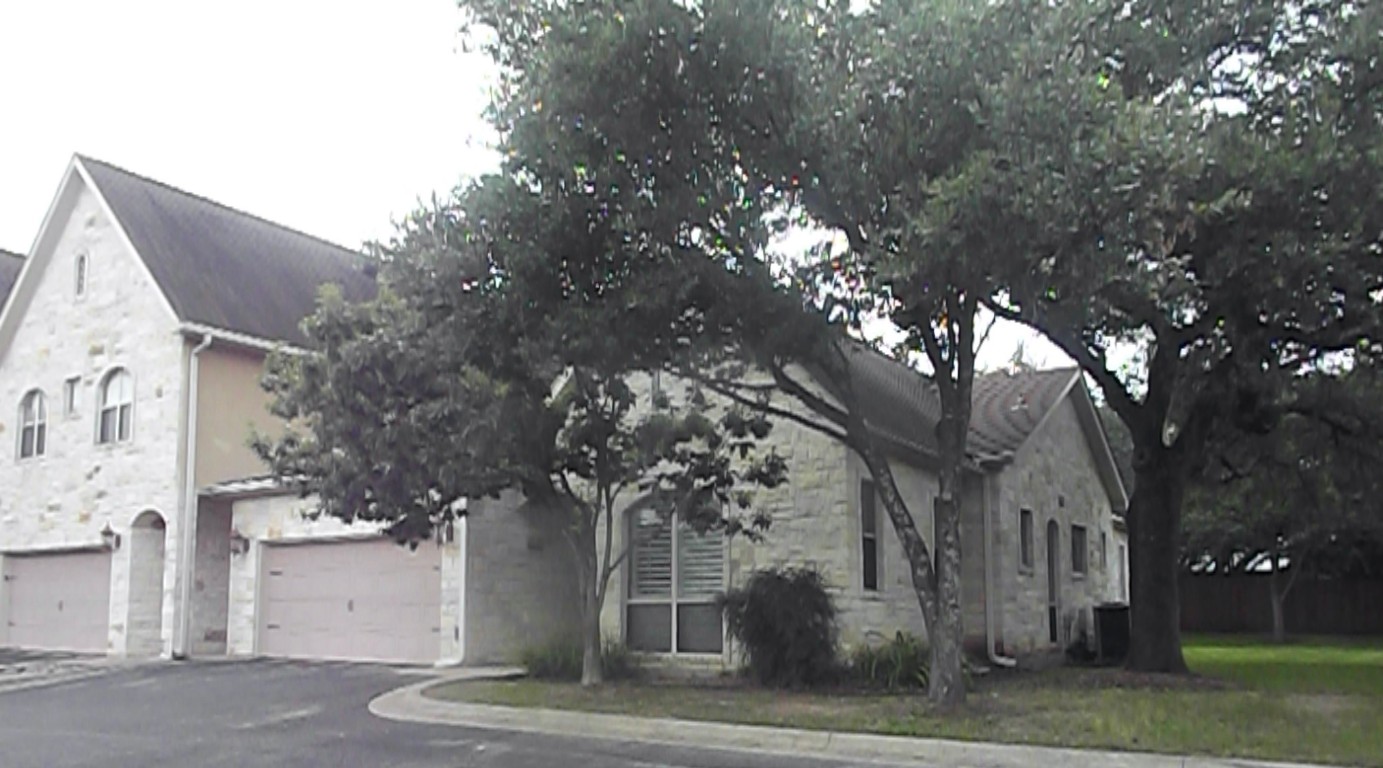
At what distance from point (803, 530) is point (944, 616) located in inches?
180

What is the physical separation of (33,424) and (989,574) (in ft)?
62.7

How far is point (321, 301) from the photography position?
15.9 meters

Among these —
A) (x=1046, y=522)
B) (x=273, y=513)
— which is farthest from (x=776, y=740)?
(x=1046, y=522)

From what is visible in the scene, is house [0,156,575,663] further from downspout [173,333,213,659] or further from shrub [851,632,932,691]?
shrub [851,632,932,691]

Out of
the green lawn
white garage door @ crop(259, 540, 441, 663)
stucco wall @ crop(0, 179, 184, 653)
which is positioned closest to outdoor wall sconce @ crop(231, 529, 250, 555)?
white garage door @ crop(259, 540, 441, 663)

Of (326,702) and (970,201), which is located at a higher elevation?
(970,201)

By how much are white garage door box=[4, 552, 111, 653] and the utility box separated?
18.0 meters

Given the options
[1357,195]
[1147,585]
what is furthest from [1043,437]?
[1357,195]

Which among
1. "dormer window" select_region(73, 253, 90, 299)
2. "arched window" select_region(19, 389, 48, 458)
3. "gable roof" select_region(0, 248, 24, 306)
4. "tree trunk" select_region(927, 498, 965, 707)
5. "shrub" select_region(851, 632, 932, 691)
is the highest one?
"gable roof" select_region(0, 248, 24, 306)

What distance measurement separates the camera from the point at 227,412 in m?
24.6

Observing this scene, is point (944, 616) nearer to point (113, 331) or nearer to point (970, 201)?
point (970, 201)

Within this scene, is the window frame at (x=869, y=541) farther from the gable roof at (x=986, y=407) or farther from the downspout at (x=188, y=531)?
the downspout at (x=188, y=531)

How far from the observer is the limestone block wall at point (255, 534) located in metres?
22.0

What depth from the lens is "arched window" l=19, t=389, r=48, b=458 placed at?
27.0 metres
